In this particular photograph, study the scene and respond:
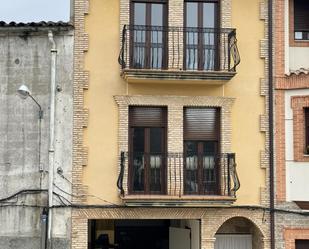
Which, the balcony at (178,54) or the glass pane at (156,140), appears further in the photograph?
the glass pane at (156,140)

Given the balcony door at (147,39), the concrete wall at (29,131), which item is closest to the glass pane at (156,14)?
the balcony door at (147,39)

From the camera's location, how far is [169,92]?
1562 centimetres

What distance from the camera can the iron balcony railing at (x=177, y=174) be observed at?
15.1 metres

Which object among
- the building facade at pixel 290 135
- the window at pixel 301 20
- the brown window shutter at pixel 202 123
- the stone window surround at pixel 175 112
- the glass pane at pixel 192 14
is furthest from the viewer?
the window at pixel 301 20

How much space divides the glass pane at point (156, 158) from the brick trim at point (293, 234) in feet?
11.3

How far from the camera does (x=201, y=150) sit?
15.6 metres

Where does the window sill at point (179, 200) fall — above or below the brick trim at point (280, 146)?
below

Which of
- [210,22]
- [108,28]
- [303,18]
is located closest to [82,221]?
[108,28]

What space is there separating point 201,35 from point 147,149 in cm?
323

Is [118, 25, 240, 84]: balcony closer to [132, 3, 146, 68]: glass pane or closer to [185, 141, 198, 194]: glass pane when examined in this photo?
[132, 3, 146, 68]: glass pane

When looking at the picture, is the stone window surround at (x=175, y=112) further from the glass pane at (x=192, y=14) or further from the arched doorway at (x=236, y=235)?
the arched doorway at (x=236, y=235)

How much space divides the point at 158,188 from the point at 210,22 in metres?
4.57

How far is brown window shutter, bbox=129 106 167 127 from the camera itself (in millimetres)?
15602

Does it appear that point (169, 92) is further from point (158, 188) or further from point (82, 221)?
point (82, 221)
